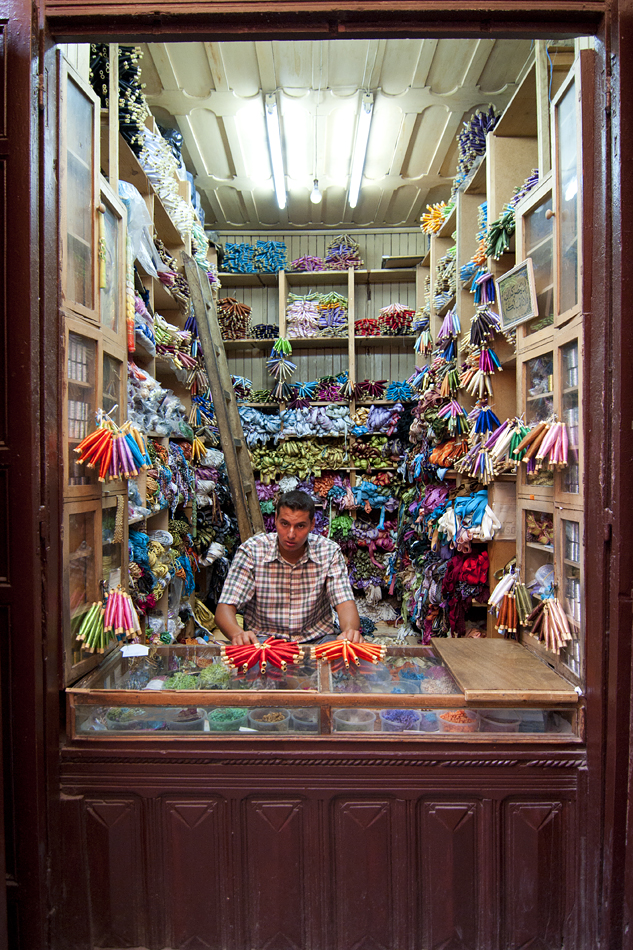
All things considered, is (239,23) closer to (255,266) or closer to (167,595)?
(167,595)

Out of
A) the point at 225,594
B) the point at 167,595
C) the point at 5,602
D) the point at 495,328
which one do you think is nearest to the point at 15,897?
the point at 5,602

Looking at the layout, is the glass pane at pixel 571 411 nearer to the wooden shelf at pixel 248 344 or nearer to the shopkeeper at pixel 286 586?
the shopkeeper at pixel 286 586

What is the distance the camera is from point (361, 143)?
4797 mm

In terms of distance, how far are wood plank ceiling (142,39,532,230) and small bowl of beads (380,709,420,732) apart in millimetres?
4028

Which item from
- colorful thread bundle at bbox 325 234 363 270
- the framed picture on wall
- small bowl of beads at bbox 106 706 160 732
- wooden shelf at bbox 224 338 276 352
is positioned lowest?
small bowl of beads at bbox 106 706 160 732

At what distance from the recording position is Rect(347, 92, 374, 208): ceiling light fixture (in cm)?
425

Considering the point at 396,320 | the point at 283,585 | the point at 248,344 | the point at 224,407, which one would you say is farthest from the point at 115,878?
the point at 396,320

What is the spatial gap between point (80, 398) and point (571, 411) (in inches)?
74.8

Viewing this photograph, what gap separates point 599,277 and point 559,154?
72cm

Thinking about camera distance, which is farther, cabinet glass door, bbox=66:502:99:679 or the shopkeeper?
the shopkeeper

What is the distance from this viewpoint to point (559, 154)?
7.16ft

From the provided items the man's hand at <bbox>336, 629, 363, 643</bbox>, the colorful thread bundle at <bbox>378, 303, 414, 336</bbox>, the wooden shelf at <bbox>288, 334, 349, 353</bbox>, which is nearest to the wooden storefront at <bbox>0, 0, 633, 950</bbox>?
the man's hand at <bbox>336, 629, 363, 643</bbox>

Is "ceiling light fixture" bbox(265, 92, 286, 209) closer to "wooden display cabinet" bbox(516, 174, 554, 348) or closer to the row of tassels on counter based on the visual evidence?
"wooden display cabinet" bbox(516, 174, 554, 348)

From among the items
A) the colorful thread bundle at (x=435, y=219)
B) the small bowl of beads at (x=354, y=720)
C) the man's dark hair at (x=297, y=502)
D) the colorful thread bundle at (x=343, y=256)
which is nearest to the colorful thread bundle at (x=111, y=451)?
the man's dark hair at (x=297, y=502)
